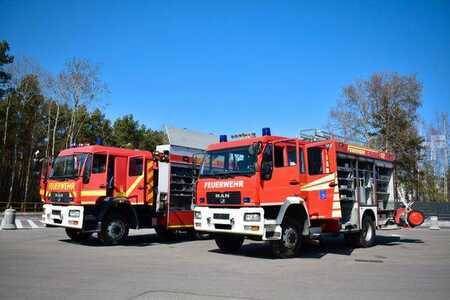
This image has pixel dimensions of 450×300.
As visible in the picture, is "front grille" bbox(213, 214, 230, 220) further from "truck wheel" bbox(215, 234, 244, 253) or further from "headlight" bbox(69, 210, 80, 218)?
"headlight" bbox(69, 210, 80, 218)

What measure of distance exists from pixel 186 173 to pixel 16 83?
91.1 feet

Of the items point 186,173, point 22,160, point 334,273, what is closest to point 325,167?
point 334,273

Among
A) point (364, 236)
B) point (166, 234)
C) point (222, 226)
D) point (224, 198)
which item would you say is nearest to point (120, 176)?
point (166, 234)

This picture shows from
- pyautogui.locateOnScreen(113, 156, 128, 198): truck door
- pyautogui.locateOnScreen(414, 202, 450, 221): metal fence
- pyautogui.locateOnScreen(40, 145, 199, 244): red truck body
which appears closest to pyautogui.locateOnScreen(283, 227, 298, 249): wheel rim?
pyautogui.locateOnScreen(40, 145, 199, 244): red truck body

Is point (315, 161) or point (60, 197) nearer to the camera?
point (315, 161)

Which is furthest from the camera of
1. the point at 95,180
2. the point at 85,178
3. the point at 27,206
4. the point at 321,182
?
the point at 27,206

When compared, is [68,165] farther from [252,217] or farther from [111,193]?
[252,217]

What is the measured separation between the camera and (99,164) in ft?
42.1

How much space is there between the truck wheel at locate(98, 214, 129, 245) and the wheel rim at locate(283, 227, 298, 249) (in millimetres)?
5495

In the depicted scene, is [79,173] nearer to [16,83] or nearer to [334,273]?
[334,273]

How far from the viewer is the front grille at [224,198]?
10508 millimetres

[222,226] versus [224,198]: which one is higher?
[224,198]

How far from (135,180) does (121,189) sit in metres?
0.61

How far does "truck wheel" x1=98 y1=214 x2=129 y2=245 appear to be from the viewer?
12.8m
